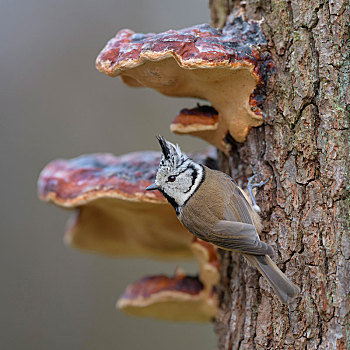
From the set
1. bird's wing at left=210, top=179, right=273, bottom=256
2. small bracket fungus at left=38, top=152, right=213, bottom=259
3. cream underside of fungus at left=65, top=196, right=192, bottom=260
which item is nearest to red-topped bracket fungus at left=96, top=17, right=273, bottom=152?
bird's wing at left=210, top=179, right=273, bottom=256

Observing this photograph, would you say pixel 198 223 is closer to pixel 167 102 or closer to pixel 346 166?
pixel 346 166

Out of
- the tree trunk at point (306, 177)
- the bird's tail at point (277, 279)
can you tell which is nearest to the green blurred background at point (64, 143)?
the tree trunk at point (306, 177)

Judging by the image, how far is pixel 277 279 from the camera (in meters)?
2.36

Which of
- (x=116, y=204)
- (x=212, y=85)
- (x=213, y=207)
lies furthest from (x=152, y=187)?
(x=212, y=85)

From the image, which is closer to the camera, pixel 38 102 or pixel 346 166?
pixel 346 166

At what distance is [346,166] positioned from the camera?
2379mm

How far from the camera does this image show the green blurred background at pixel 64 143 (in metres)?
6.71

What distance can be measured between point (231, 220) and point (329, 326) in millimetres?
724

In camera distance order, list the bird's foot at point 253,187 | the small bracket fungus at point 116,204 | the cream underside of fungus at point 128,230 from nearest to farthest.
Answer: the bird's foot at point 253,187, the small bracket fungus at point 116,204, the cream underside of fungus at point 128,230

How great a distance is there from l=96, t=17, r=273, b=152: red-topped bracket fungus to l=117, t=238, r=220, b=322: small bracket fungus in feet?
2.43

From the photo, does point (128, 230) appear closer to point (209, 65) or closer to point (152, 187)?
point (152, 187)

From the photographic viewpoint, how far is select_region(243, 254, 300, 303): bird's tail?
7.68 feet

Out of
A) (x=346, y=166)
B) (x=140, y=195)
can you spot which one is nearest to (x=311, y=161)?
(x=346, y=166)

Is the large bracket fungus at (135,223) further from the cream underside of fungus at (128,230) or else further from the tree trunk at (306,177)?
the tree trunk at (306,177)
